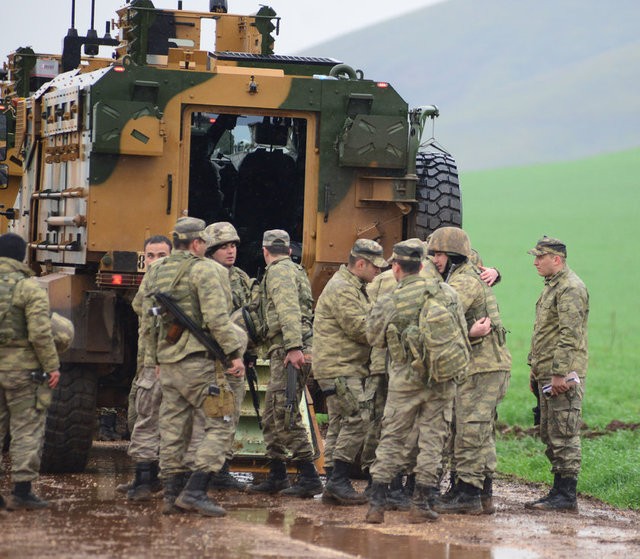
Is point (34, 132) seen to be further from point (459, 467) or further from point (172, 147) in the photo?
point (459, 467)

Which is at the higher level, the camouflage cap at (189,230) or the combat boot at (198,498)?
the camouflage cap at (189,230)

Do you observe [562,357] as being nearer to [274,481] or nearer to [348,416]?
[348,416]

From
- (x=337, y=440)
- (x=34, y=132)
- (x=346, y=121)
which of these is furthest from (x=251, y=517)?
(x=34, y=132)

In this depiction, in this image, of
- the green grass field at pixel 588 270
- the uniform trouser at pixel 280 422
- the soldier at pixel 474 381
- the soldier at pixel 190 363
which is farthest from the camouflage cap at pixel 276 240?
the green grass field at pixel 588 270

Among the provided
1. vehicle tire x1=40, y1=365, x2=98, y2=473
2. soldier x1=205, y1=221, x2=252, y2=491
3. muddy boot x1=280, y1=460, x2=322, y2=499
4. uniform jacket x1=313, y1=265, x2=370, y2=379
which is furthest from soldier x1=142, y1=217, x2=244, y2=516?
vehicle tire x1=40, y1=365, x2=98, y2=473

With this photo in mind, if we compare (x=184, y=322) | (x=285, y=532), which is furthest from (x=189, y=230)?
(x=285, y=532)

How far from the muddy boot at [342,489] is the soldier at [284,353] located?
0.36 meters

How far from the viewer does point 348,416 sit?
9289 millimetres

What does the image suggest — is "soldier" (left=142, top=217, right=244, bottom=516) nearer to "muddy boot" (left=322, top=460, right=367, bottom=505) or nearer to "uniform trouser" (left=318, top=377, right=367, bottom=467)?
"uniform trouser" (left=318, top=377, right=367, bottom=467)

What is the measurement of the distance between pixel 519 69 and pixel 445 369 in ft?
464

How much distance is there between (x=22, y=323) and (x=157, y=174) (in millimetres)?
2027

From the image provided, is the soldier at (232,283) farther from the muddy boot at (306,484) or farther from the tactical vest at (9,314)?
the tactical vest at (9,314)

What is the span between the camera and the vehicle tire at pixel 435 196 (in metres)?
10.6

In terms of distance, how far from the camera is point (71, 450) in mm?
10336
